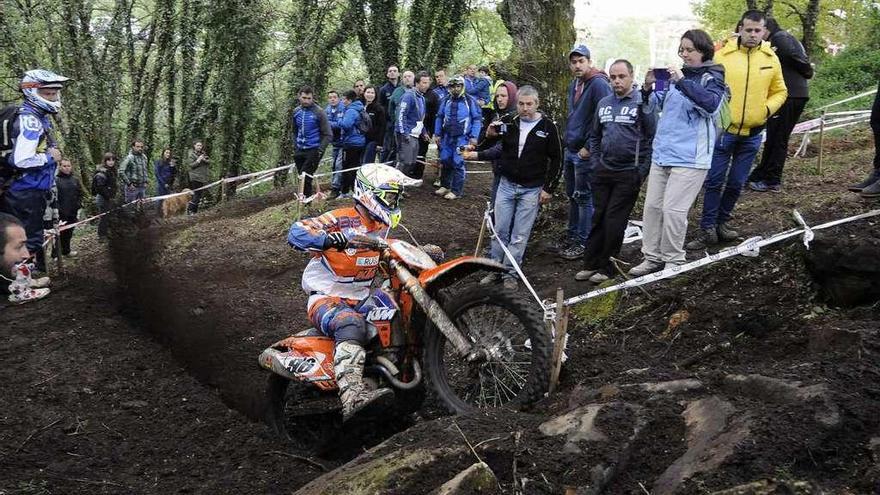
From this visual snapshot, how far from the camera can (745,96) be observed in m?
7.71

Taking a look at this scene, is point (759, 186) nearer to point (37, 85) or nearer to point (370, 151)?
point (370, 151)

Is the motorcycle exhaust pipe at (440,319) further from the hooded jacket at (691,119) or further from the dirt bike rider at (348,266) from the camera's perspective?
the hooded jacket at (691,119)

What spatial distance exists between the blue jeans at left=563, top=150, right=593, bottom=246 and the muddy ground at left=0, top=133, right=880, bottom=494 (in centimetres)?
45

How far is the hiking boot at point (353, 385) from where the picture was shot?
521cm

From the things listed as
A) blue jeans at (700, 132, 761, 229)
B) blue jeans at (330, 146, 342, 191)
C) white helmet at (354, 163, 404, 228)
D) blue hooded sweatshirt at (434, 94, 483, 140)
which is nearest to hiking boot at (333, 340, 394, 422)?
white helmet at (354, 163, 404, 228)

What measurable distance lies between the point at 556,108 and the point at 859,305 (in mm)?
6031

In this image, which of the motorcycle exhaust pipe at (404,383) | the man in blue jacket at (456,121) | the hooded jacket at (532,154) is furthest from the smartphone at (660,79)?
the man in blue jacket at (456,121)

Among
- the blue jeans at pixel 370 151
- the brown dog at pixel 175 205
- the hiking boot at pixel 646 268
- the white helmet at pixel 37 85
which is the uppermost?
the white helmet at pixel 37 85

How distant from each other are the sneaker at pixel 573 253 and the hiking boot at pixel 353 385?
443cm

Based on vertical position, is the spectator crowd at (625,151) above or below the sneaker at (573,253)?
above

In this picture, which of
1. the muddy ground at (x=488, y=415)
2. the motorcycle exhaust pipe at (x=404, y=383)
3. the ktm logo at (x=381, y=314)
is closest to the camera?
the muddy ground at (x=488, y=415)

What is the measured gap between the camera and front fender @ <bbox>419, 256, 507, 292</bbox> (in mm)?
5273

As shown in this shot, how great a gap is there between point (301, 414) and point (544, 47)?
724 cm

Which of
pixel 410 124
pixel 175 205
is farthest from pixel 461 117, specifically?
pixel 175 205
